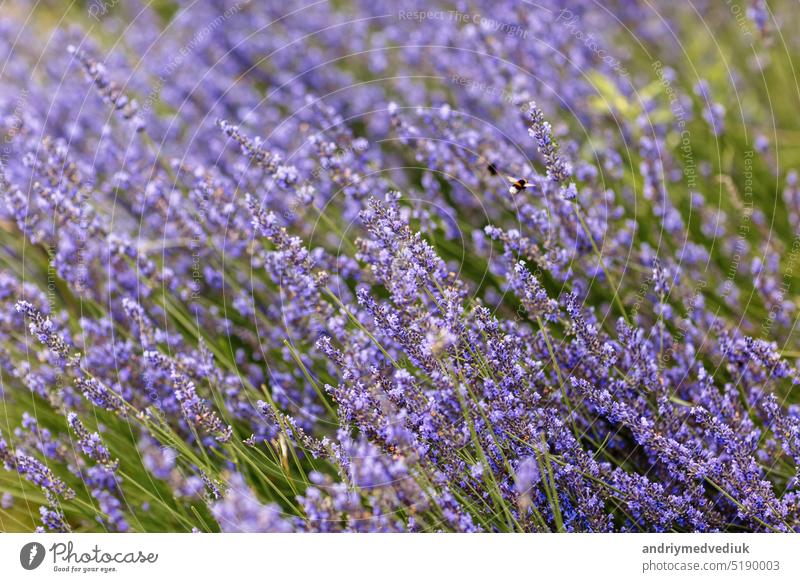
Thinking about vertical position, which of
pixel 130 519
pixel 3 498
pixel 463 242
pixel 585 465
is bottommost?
pixel 3 498

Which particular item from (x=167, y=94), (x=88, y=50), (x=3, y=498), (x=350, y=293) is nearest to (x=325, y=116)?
(x=350, y=293)

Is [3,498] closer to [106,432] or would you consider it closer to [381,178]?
[106,432]

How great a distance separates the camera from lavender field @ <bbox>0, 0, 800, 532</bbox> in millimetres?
1590

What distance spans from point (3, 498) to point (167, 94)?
5.61 ft

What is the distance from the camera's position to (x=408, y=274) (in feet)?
5.06

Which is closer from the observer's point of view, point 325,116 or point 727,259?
point 325,116

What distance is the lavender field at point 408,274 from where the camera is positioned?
159cm

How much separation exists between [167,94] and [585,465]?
7.54 feet

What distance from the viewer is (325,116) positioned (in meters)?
2.09

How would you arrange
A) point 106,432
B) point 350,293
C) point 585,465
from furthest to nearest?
point 350,293
point 106,432
point 585,465
